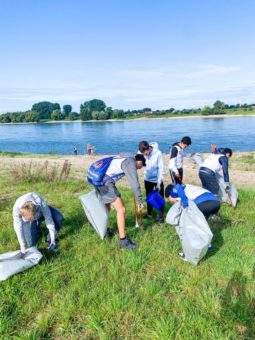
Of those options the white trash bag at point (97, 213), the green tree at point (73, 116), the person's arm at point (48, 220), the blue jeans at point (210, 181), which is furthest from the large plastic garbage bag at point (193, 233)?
the green tree at point (73, 116)

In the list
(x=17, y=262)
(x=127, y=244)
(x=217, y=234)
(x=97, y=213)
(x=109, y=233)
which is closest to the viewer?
(x=17, y=262)

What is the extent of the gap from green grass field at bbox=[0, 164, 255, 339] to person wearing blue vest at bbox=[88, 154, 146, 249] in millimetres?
324

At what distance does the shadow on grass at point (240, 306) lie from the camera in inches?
126

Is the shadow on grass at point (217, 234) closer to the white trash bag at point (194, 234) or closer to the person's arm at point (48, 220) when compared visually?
the white trash bag at point (194, 234)

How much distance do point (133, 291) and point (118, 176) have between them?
185 cm

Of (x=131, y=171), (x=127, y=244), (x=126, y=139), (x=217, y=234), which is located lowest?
(x=126, y=139)

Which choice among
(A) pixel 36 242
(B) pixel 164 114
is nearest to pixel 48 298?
(A) pixel 36 242

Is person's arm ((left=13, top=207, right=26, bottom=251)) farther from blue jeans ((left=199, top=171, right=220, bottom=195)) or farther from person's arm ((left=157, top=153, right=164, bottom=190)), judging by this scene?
blue jeans ((left=199, top=171, right=220, bottom=195))

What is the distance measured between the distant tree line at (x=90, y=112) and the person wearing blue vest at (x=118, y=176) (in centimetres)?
13156

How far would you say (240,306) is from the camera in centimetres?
346

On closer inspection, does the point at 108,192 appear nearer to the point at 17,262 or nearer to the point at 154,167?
the point at 17,262

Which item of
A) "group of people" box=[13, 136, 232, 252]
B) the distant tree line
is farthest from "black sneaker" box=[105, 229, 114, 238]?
the distant tree line

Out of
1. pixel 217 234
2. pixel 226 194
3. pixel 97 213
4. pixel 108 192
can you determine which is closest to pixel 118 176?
pixel 108 192

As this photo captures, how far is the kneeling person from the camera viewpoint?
4383mm
